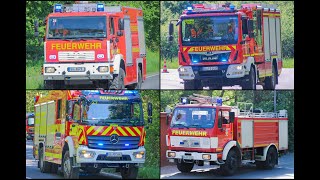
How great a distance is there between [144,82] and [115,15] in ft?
10.5

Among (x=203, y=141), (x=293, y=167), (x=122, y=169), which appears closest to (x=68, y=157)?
(x=122, y=169)

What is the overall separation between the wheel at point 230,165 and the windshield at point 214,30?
2.78m

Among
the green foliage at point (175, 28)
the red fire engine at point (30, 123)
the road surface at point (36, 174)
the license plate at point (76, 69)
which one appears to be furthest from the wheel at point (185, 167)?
the red fire engine at point (30, 123)

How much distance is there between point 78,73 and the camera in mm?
20359

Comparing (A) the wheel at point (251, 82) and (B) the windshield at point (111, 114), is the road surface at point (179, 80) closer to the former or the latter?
(A) the wheel at point (251, 82)

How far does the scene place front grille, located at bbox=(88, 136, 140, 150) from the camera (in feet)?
60.9

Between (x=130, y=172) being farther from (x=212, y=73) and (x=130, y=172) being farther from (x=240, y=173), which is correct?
(x=212, y=73)

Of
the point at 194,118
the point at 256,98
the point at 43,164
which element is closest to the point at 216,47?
the point at 194,118

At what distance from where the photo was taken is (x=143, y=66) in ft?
77.4

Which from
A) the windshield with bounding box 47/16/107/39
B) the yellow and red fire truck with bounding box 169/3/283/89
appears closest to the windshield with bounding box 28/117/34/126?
the windshield with bounding box 47/16/107/39

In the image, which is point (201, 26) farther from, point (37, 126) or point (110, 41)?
point (37, 126)

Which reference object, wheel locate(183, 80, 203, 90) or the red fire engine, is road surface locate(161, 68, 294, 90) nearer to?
wheel locate(183, 80, 203, 90)

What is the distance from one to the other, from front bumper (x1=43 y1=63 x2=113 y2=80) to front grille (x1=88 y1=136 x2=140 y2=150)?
207 cm

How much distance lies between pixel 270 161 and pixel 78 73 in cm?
560
